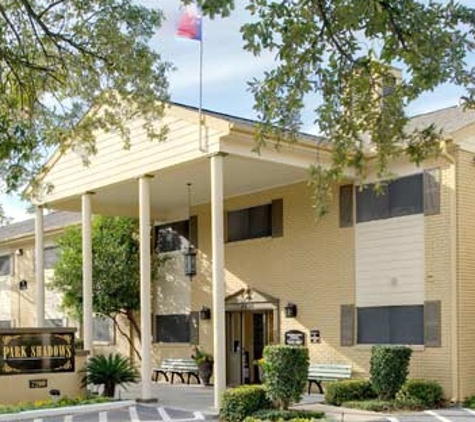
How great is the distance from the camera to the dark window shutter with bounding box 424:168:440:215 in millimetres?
17444

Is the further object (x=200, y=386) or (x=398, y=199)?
(x=200, y=386)

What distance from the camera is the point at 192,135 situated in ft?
56.9

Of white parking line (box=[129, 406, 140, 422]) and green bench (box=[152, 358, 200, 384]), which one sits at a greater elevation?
white parking line (box=[129, 406, 140, 422])

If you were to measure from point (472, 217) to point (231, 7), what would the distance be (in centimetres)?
1238

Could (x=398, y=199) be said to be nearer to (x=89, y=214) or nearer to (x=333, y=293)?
(x=333, y=293)

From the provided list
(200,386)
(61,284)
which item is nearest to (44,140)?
(200,386)

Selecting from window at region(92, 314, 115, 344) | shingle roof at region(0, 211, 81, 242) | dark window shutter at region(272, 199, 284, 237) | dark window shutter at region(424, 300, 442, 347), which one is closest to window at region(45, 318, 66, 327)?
window at region(92, 314, 115, 344)

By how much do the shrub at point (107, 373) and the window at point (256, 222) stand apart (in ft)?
18.2

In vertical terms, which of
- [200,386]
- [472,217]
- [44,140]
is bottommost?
[200,386]

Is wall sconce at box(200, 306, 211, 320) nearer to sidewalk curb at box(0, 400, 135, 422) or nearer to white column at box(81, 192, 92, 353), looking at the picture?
white column at box(81, 192, 92, 353)

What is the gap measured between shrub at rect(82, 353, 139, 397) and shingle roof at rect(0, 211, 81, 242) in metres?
11.3

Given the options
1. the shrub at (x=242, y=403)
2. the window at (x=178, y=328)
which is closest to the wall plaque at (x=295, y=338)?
the window at (x=178, y=328)

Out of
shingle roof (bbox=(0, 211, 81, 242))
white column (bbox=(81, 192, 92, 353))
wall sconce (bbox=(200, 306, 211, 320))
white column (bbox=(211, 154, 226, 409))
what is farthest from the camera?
shingle roof (bbox=(0, 211, 81, 242))

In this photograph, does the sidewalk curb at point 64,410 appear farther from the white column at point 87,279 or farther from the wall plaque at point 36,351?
the white column at point 87,279
